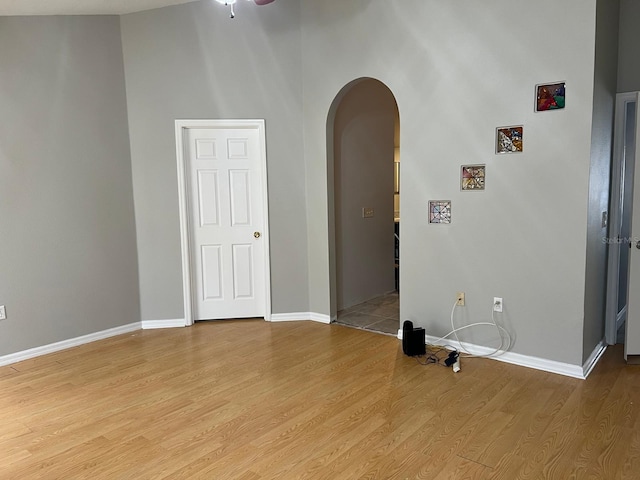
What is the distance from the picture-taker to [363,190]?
5445 millimetres

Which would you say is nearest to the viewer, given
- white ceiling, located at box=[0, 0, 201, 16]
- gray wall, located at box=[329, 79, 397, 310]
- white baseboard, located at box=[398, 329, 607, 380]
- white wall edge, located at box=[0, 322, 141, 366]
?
white baseboard, located at box=[398, 329, 607, 380]

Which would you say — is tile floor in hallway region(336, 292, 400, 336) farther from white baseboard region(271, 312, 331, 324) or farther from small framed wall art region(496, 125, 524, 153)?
small framed wall art region(496, 125, 524, 153)

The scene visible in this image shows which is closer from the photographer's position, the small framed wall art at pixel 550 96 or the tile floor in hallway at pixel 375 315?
the small framed wall art at pixel 550 96

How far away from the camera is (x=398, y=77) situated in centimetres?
399

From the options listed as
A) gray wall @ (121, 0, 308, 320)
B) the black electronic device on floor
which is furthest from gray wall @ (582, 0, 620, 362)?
gray wall @ (121, 0, 308, 320)

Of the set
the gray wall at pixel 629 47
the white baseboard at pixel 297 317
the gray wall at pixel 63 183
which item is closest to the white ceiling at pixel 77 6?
the gray wall at pixel 63 183

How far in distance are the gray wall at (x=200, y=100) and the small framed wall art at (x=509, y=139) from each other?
79.0 inches

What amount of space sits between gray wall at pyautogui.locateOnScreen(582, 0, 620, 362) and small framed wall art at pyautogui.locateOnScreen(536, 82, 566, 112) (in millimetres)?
201

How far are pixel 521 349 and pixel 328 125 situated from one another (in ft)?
8.74

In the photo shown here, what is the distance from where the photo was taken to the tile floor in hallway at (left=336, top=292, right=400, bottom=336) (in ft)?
15.1

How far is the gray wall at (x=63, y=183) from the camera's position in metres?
3.86

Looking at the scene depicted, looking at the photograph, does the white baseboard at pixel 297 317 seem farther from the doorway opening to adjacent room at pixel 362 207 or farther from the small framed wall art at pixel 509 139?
the small framed wall art at pixel 509 139

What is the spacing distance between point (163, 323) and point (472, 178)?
10.8ft

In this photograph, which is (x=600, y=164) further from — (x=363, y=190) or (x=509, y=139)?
(x=363, y=190)
